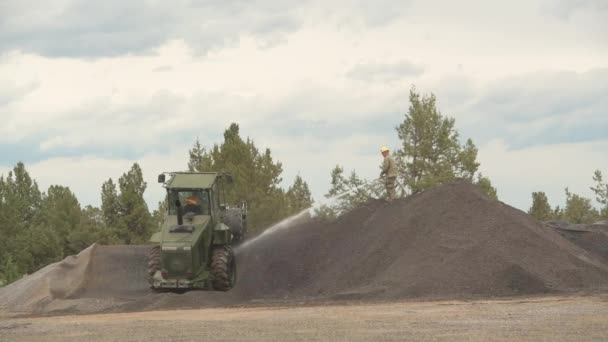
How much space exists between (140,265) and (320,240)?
6.73 meters

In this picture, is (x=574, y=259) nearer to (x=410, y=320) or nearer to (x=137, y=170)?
(x=410, y=320)

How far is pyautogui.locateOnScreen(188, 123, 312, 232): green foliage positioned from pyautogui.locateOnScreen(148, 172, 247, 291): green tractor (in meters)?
15.2

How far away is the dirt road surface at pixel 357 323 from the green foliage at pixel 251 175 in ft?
70.5

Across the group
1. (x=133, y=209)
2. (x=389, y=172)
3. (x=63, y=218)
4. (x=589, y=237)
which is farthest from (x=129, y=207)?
(x=589, y=237)

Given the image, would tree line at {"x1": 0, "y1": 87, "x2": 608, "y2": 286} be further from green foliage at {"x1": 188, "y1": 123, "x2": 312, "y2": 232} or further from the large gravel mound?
the large gravel mound

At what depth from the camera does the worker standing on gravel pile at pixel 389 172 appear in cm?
2956

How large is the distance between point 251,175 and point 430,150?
10130mm

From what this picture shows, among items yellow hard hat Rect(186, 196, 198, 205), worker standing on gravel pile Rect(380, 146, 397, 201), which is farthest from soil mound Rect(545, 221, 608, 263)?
yellow hard hat Rect(186, 196, 198, 205)

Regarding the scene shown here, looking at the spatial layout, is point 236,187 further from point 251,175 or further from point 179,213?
point 179,213

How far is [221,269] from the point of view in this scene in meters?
26.2

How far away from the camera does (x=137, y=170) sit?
5053 cm

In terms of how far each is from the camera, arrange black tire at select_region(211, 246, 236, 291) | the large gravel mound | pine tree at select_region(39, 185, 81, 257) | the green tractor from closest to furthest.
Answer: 1. the large gravel mound
2. the green tractor
3. black tire at select_region(211, 246, 236, 291)
4. pine tree at select_region(39, 185, 81, 257)

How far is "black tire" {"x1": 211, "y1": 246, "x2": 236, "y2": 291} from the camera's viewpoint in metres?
26.2

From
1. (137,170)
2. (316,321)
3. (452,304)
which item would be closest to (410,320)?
(316,321)
